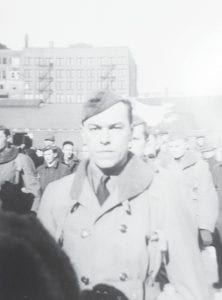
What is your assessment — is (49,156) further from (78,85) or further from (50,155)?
(78,85)

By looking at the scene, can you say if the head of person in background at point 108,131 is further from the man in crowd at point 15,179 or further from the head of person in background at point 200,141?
the head of person in background at point 200,141

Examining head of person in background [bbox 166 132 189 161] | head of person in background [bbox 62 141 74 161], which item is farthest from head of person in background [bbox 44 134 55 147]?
head of person in background [bbox 166 132 189 161]

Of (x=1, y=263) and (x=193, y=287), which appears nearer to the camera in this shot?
(x=193, y=287)

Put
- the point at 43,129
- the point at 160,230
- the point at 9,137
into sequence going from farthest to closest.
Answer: the point at 9,137
the point at 43,129
the point at 160,230

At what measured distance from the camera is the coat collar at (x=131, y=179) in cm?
197

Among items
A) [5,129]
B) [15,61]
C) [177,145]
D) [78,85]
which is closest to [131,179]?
[78,85]

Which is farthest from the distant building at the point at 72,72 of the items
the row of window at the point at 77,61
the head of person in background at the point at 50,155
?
the head of person in background at the point at 50,155

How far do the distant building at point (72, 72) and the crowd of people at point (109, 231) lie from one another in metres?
0.23

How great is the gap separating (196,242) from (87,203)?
0.45 m

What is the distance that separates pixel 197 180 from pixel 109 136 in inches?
30.6

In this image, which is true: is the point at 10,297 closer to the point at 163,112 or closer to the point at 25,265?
the point at 25,265

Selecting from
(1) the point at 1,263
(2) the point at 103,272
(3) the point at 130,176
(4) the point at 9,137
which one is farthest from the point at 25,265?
(4) the point at 9,137

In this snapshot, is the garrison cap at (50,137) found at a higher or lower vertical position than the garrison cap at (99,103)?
lower

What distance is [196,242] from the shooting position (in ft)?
6.70
